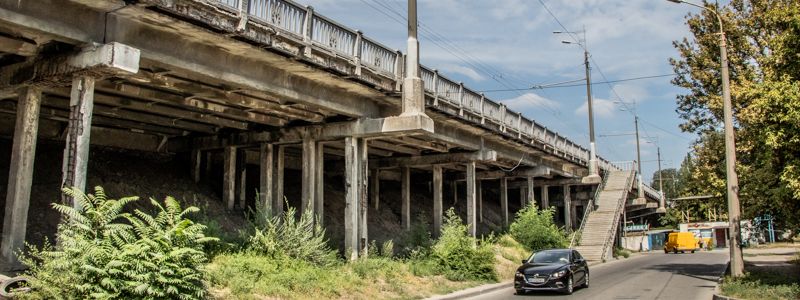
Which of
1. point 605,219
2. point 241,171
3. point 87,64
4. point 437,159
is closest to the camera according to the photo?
point 87,64

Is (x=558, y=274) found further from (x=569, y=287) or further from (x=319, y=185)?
(x=319, y=185)

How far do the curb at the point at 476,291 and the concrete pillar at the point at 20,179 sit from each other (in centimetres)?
1015

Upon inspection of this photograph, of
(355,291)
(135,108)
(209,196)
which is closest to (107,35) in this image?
(135,108)

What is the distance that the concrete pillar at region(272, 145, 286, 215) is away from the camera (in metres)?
23.7

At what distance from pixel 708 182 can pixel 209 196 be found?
68.3 ft

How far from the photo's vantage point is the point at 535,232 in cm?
3462

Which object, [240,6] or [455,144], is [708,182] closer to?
[455,144]

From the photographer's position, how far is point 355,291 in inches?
628

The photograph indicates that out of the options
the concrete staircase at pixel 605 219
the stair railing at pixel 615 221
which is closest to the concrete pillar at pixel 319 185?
the concrete staircase at pixel 605 219

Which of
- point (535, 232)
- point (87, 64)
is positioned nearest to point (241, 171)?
point (87, 64)

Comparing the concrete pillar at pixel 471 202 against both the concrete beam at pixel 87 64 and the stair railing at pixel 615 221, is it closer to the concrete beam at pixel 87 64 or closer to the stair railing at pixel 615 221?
the stair railing at pixel 615 221

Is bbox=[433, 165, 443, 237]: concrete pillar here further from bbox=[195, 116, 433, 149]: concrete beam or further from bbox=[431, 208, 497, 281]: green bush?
bbox=[195, 116, 433, 149]: concrete beam

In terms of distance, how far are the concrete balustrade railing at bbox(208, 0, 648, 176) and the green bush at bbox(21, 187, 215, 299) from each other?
522 centimetres

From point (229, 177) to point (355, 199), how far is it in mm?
6923
